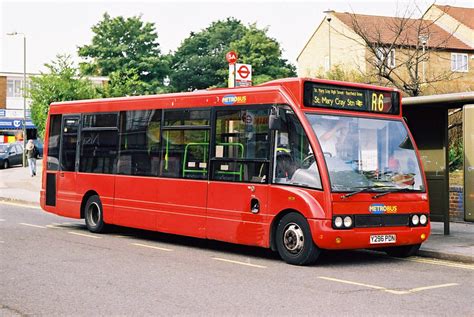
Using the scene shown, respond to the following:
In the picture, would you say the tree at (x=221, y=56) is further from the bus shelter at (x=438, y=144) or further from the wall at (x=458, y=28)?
the bus shelter at (x=438, y=144)

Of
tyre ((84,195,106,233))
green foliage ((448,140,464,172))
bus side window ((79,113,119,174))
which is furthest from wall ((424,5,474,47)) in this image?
tyre ((84,195,106,233))

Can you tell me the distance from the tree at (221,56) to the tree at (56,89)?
29.7 meters

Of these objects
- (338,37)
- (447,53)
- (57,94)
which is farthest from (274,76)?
(57,94)

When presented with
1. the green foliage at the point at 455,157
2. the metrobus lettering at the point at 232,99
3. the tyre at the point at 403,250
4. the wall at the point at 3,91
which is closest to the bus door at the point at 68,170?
the metrobus lettering at the point at 232,99

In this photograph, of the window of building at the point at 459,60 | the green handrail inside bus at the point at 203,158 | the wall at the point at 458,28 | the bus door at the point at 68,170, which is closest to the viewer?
the green handrail inside bus at the point at 203,158

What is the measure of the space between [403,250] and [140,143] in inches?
206

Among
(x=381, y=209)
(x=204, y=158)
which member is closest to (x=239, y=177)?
(x=204, y=158)

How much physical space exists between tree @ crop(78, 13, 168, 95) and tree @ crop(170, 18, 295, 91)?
3.12 meters

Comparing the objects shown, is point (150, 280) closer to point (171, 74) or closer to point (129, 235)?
point (129, 235)

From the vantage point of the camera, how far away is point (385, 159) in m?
11.2

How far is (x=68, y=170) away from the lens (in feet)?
52.2

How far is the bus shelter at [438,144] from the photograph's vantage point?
13508 millimetres

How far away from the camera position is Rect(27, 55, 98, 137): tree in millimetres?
39438

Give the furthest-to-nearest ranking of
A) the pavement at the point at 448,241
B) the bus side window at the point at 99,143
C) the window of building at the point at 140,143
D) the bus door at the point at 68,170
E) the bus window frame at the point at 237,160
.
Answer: the bus door at the point at 68,170, the bus side window at the point at 99,143, the window of building at the point at 140,143, the pavement at the point at 448,241, the bus window frame at the point at 237,160
